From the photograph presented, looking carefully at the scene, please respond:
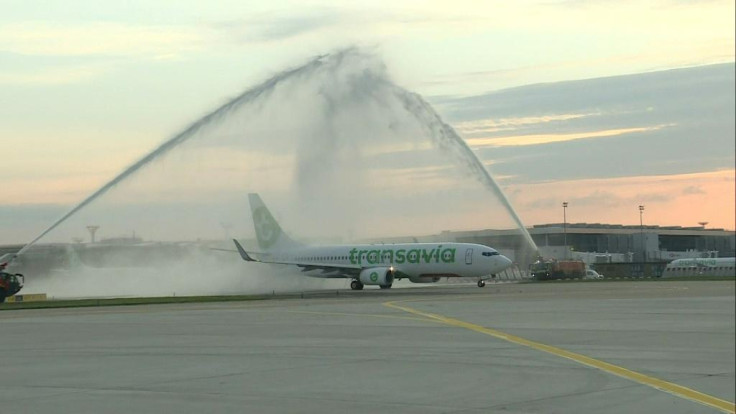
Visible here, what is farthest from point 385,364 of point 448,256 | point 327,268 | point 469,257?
point 327,268

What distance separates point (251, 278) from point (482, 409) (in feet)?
270

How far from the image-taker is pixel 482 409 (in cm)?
1507

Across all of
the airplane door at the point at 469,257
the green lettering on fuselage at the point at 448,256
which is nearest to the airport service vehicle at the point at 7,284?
the green lettering on fuselage at the point at 448,256

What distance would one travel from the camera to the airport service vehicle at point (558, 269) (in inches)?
3777

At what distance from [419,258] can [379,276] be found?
3.73 metres

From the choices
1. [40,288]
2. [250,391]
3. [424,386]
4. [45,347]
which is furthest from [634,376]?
[40,288]

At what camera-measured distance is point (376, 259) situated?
277 ft

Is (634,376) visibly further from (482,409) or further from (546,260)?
(546,260)

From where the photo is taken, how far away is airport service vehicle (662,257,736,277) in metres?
13.8

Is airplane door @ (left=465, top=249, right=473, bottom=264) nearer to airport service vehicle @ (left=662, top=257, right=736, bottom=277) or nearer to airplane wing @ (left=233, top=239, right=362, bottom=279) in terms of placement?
airplane wing @ (left=233, top=239, right=362, bottom=279)

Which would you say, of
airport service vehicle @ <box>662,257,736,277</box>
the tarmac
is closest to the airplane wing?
the tarmac

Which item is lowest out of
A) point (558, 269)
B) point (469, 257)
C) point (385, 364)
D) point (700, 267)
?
point (385, 364)

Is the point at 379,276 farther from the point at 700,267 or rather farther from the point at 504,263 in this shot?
the point at 700,267

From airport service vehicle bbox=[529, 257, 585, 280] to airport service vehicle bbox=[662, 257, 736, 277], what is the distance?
3086 inches
